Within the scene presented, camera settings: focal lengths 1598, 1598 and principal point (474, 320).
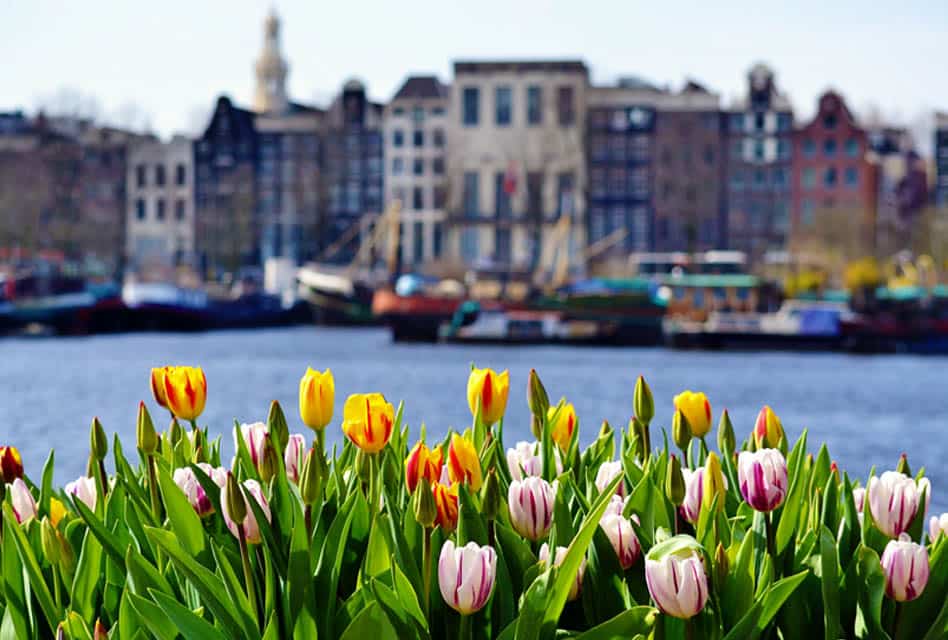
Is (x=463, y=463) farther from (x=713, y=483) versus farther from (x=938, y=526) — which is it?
(x=938, y=526)

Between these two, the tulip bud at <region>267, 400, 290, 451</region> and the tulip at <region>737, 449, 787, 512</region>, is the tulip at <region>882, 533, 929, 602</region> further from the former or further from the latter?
the tulip bud at <region>267, 400, 290, 451</region>

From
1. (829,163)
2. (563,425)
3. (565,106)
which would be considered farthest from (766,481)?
(565,106)

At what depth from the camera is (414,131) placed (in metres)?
65.0

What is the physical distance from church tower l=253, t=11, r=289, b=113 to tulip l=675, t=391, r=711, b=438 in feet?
282

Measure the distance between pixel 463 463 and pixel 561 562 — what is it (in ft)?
0.88

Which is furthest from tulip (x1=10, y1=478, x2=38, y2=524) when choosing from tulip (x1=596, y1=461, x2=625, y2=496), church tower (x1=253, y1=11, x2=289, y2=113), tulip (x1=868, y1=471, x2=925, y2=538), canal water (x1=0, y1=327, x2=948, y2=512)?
church tower (x1=253, y1=11, x2=289, y2=113)

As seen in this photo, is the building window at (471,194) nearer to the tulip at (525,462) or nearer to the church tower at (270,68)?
the church tower at (270,68)

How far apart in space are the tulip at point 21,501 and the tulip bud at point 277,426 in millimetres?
465

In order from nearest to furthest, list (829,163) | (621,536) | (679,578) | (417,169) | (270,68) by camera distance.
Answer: (679,578) < (621,536) < (829,163) < (417,169) < (270,68)

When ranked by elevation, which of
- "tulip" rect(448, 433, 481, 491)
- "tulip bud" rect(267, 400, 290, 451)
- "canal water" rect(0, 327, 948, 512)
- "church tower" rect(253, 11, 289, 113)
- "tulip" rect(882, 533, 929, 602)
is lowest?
"canal water" rect(0, 327, 948, 512)

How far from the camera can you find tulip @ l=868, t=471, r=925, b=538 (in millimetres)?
2516

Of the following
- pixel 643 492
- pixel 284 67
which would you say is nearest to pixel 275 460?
pixel 643 492

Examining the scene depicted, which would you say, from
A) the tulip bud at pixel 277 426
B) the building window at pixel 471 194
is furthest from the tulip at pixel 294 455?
the building window at pixel 471 194

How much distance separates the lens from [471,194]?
6384cm
